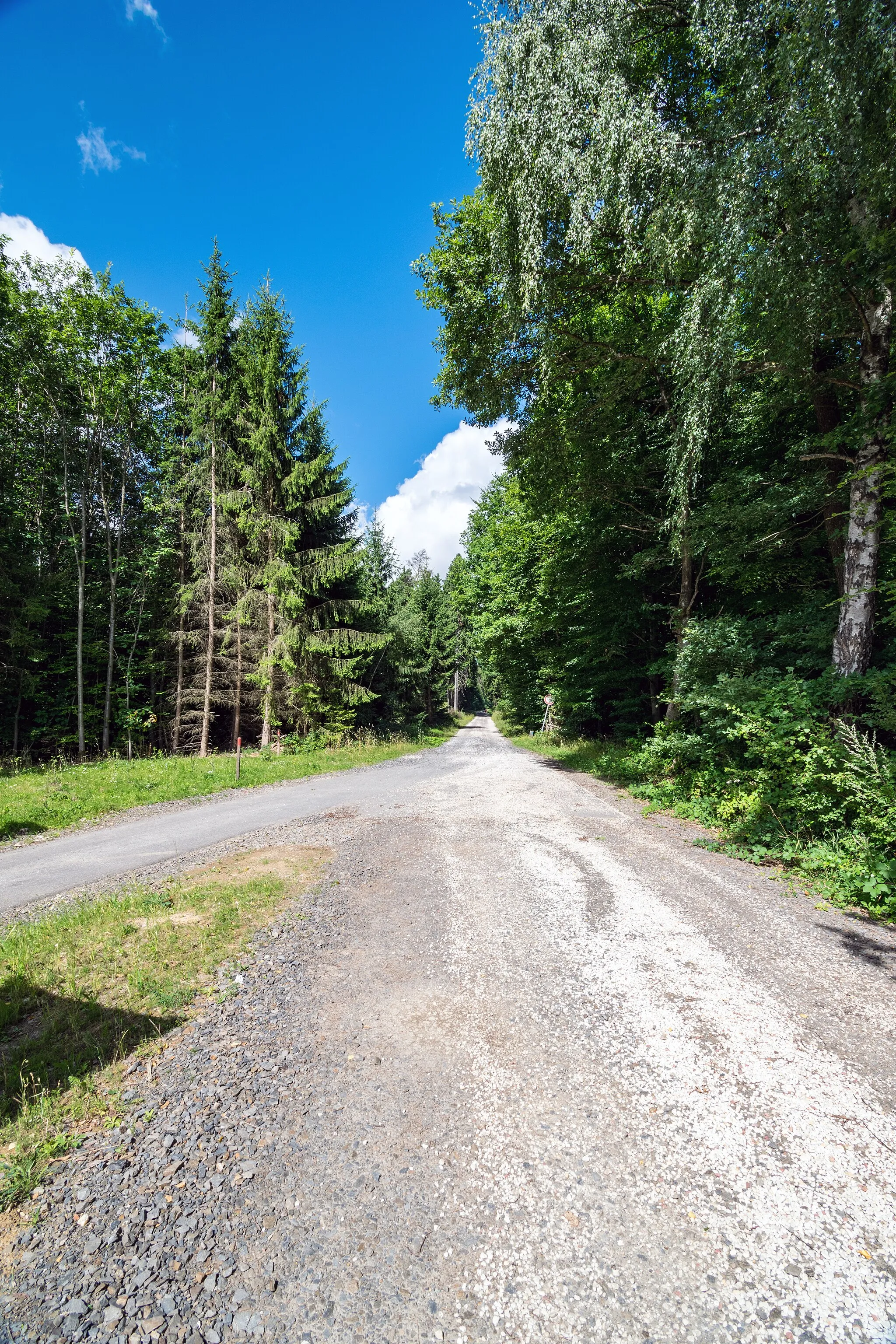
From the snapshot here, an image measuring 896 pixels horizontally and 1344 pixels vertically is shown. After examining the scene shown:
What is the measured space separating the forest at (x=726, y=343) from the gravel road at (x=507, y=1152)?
2.70 metres

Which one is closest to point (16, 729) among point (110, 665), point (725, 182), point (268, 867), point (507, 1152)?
point (110, 665)

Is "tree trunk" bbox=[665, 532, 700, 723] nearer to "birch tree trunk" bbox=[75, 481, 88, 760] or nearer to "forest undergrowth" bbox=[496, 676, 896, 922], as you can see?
"forest undergrowth" bbox=[496, 676, 896, 922]

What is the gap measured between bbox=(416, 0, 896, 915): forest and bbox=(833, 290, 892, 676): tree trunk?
28 mm

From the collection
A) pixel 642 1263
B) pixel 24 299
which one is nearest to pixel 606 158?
pixel 642 1263

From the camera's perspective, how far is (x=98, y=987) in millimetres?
3516

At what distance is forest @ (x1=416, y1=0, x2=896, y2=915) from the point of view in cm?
518

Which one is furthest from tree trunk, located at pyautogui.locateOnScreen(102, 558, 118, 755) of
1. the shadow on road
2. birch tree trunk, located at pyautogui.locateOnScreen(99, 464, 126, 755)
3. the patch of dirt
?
the shadow on road

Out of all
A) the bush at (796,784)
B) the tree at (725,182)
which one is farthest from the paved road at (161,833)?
the tree at (725,182)

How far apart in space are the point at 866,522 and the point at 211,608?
16.2m

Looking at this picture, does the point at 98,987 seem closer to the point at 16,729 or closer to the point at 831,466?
the point at 831,466

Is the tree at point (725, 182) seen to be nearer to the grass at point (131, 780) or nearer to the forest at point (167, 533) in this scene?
the forest at point (167, 533)

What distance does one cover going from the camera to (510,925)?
432 centimetres

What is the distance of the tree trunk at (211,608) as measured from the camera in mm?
15516

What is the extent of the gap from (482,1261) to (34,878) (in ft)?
21.0
